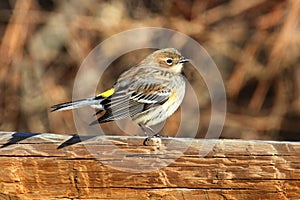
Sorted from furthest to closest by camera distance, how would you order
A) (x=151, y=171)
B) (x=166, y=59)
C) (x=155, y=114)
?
(x=166, y=59), (x=155, y=114), (x=151, y=171)

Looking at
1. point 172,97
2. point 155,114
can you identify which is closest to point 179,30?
point 172,97

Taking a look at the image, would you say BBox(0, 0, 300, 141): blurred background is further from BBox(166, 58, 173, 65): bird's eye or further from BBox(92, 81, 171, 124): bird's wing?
BBox(92, 81, 171, 124): bird's wing

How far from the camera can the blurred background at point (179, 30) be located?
6012 mm

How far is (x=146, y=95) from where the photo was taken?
14.5 ft

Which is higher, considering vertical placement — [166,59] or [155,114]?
[166,59]

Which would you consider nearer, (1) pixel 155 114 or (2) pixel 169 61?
(1) pixel 155 114

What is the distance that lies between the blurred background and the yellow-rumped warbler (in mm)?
1416

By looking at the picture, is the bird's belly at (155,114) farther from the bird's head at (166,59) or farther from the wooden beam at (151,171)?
the wooden beam at (151,171)

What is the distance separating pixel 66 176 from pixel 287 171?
83 cm

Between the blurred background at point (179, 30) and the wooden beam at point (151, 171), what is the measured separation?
333cm

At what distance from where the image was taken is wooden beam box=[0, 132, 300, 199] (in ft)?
8.66

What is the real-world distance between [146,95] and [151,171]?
1.78 metres

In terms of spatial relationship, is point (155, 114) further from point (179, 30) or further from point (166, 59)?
point (179, 30)

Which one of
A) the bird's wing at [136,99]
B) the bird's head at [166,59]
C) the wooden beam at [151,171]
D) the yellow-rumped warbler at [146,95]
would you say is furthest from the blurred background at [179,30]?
the wooden beam at [151,171]
